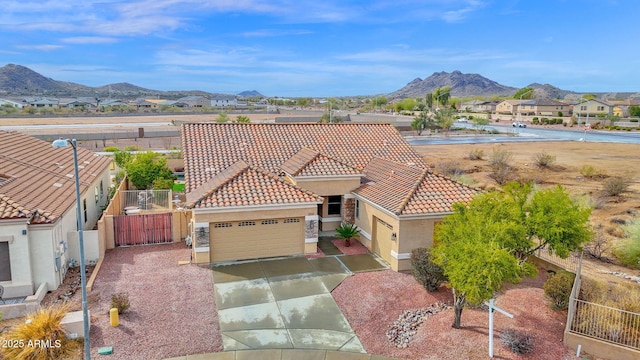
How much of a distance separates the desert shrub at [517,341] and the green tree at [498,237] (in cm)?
132

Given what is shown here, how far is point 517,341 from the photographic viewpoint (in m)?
11.8

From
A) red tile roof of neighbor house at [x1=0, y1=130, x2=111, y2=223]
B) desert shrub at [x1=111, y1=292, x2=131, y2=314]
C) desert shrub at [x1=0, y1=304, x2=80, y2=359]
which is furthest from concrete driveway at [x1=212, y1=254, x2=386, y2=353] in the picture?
red tile roof of neighbor house at [x1=0, y1=130, x2=111, y2=223]

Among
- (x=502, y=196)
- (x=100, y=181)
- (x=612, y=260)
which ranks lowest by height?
(x=612, y=260)

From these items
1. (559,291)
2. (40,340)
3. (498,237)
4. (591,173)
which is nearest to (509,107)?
(591,173)

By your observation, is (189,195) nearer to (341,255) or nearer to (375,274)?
(341,255)

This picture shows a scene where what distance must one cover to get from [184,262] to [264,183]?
475cm

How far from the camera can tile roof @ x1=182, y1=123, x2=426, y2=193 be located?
2373 centimetres

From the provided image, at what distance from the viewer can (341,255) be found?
19.4 m

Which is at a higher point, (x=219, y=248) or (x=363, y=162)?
(x=363, y=162)

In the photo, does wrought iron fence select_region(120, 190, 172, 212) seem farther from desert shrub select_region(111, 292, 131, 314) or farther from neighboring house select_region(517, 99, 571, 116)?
neighboring house select_region(517, 99, 571, 116)

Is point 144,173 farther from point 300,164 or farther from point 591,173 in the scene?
point 591,173

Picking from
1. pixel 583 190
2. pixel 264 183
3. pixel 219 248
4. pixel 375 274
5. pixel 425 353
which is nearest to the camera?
pixel 425 353

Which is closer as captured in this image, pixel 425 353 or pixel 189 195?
pixel 425 353

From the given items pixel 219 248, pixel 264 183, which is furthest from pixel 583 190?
pixel 219 248
